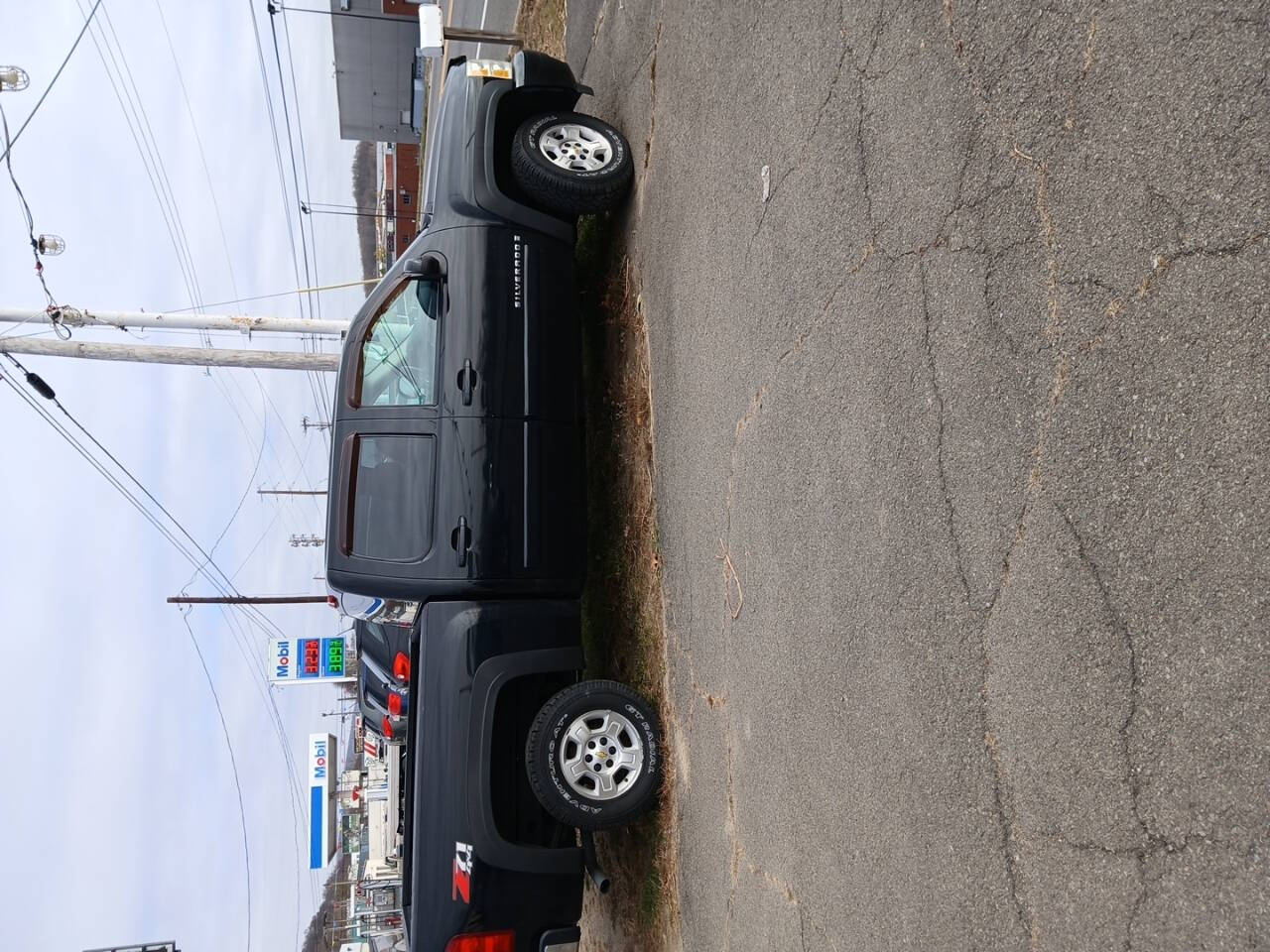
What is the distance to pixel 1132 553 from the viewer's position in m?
2.52

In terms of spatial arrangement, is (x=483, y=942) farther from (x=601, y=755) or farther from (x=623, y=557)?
(x=623, y=557)

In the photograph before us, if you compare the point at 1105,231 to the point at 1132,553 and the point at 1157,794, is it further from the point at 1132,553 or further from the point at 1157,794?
the point at 1157,794

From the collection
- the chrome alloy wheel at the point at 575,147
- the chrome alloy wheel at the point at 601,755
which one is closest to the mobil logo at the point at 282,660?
the chrome alloy wheel at the point at 601,755

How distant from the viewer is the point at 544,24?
9.88 m

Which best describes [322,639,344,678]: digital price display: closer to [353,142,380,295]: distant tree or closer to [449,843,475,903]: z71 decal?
[449,843,475,903]: z71 decal

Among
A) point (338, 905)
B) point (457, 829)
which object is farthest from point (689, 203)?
point (338, 905)

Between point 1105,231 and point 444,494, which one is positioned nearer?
point 1105,231

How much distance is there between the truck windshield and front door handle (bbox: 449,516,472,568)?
82 cm

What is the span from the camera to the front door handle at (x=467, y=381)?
5699 millimetres

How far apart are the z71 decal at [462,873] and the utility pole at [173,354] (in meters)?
4.92

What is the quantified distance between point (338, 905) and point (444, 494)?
68.7m

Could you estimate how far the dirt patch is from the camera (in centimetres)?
569

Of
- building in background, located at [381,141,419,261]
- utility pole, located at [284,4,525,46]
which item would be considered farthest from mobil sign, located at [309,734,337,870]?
utility pole, located at [284,4,525,46]

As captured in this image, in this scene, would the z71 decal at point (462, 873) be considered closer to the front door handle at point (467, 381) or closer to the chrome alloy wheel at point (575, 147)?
the front door handle at point (467, 381)
